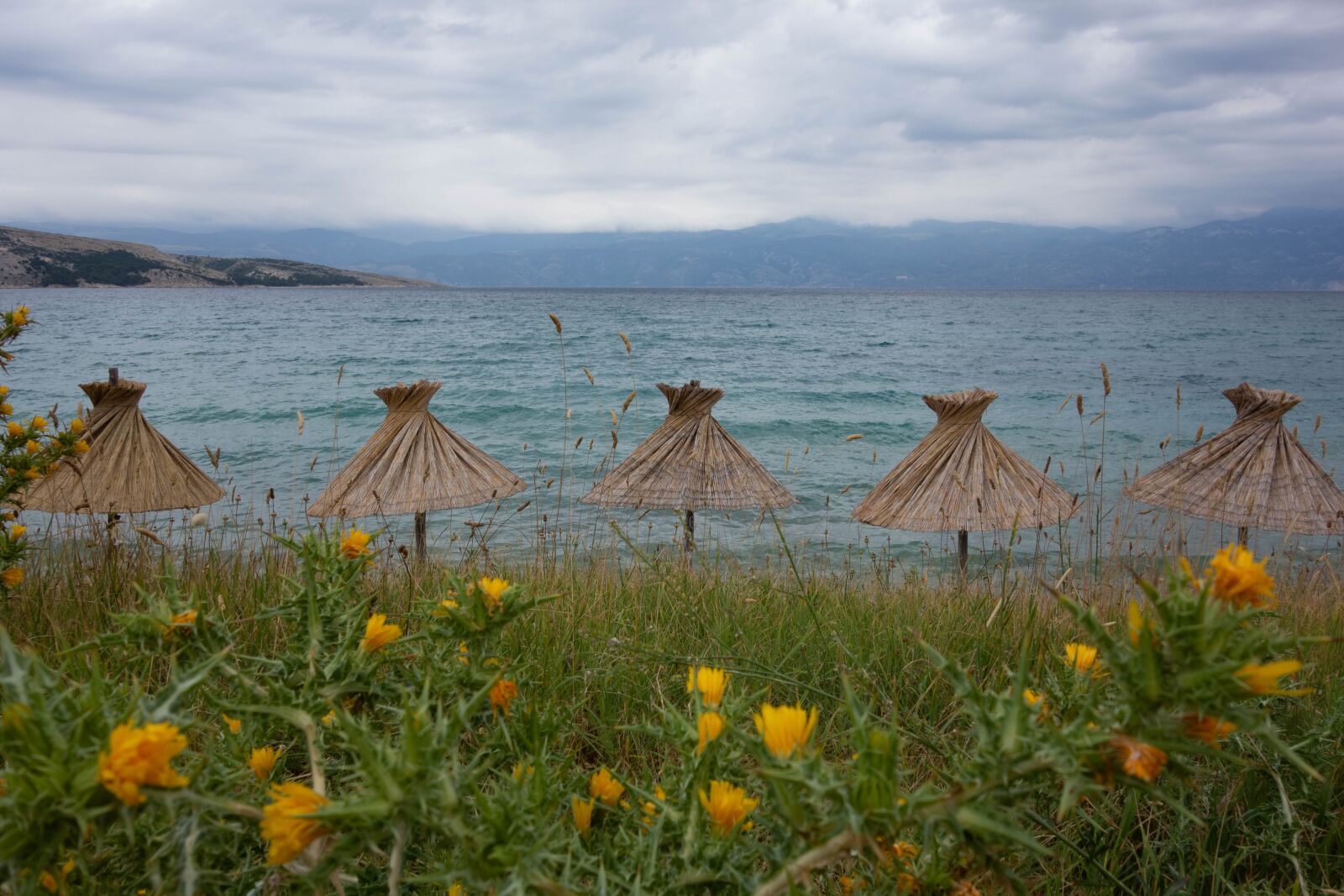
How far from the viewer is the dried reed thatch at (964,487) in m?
5.15

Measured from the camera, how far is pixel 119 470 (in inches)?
202

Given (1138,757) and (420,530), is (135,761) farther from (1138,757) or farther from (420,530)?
(420,530)

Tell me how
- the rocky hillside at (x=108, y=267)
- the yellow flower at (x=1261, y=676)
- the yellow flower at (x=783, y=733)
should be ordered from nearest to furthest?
the yellow flower at (x=1261, y=676), the yellow flower at (x=783, y=733), the rocky hillside at (x=108, y=267)

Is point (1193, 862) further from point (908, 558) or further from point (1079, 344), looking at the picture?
point (1079, 344)

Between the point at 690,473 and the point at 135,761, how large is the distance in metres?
4.98

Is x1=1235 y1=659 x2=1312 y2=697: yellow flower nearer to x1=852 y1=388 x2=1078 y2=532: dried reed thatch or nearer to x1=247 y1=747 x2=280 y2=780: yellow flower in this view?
x1=247 y1=747 x2=280 y2=780: yellow flower

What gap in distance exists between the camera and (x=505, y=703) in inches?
38.5

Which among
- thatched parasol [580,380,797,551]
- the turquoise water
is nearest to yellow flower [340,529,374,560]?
thatched parasol [580,380,797,551]

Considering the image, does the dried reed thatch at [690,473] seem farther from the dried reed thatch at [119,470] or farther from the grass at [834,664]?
the dried reed thatch at [119,470]

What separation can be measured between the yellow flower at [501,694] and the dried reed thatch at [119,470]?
504 cm

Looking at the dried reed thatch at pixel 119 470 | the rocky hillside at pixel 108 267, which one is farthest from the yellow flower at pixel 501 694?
the rocky hillside at pixel 108 267

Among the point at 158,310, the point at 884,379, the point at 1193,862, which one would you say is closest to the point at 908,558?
the point at 1193,862

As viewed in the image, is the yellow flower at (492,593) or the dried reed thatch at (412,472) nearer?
the yellow flower at (492,593)

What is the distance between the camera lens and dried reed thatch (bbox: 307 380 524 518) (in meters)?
5.16
